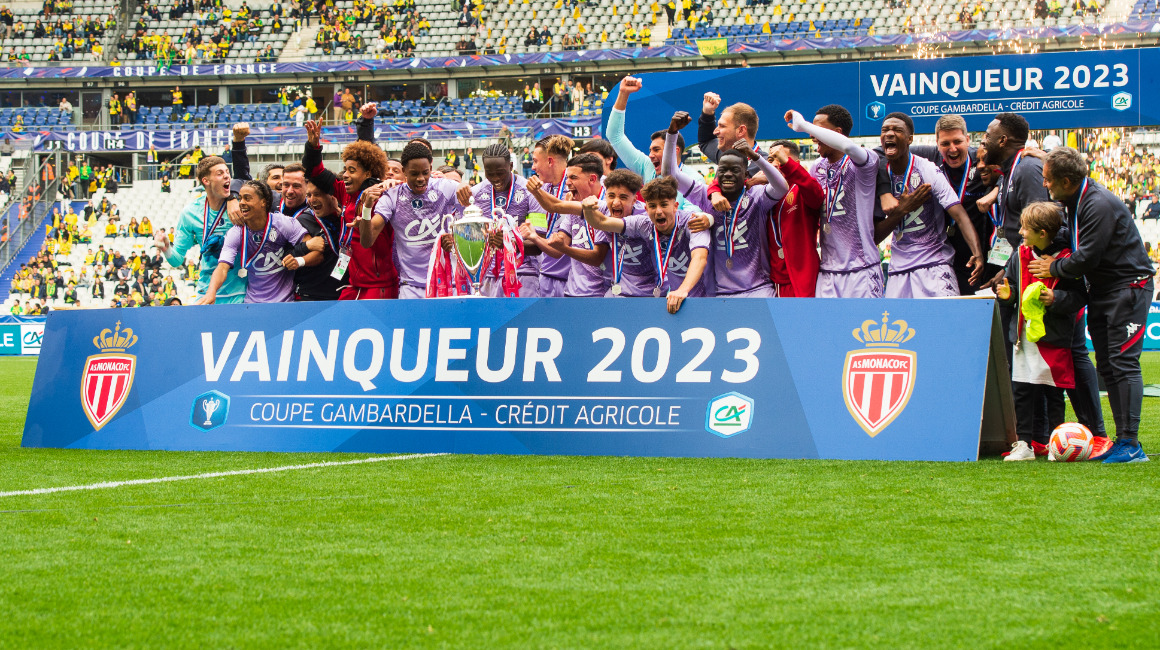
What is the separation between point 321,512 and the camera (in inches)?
183

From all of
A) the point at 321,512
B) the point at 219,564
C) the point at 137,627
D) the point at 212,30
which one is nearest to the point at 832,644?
the point at 137,627

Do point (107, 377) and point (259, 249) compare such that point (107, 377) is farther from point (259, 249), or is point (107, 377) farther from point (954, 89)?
point (954, 89)

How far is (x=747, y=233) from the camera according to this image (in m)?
6.96

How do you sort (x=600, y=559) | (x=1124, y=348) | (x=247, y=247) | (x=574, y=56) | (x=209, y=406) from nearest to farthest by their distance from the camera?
(x=600, y=559) → (x=1124, y=348) → (x=209, y=406) → (x=247, y=247) → (x=574, y=56)

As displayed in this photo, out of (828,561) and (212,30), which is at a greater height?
(212,30)

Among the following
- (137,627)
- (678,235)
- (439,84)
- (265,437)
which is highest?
(439,84)

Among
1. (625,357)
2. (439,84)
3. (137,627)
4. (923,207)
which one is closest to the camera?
(137,627)

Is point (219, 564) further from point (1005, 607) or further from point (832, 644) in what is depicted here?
point (1005, 607)

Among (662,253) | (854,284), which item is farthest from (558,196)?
(854,284)

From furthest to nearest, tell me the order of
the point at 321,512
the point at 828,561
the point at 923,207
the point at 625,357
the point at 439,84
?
the point at 439,84 → the point at 923,207 → the point at 625,357 → the point at 321,512 → the point at 828,561

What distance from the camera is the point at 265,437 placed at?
693cm

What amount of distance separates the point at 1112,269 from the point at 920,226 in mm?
1189

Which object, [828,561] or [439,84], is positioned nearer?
[828,561]

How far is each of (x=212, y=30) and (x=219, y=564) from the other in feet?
153
